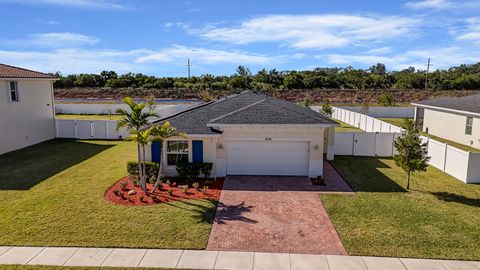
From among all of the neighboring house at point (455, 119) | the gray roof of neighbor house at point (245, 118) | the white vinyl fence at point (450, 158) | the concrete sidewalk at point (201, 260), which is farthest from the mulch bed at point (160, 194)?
the neighboring house at point (455, 119)

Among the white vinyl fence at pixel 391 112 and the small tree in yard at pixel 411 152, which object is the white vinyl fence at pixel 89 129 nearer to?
the small tree in yard at pixel 411 152

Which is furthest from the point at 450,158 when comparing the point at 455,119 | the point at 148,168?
the point at 148,168

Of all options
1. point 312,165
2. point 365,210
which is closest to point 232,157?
point 312,165

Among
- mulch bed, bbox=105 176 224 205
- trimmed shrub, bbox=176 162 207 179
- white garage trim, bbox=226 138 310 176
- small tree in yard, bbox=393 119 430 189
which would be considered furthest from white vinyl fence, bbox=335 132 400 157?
mulch bed, bbox=105 176 224 205

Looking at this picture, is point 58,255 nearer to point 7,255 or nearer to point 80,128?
point 7,255

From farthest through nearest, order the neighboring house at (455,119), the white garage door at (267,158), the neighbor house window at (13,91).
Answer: the neighboring house at (455,119)
the neighbor house window at (13,91)
the white garage door at (267,158)

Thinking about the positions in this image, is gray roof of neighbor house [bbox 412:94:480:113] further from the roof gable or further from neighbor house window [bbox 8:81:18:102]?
neighbor house window [bbox 8:81:18:102]

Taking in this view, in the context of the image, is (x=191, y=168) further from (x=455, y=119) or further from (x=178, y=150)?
(x=455, y=119)
